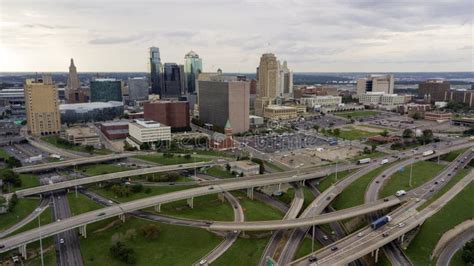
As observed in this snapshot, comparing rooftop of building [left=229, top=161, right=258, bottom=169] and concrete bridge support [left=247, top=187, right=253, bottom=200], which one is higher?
rooftop of building [left=229, top=161, right=258, bottom=169]

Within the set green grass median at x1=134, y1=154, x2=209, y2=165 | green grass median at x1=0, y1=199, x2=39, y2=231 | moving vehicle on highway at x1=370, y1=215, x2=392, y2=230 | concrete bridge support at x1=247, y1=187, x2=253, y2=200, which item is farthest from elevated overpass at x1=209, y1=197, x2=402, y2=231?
green grass median at x1=134, y1=154, x2=209, y2=165

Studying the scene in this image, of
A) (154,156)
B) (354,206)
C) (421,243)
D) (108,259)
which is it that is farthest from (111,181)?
(421,243)

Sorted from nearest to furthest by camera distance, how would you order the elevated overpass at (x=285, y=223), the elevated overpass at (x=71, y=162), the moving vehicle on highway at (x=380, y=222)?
1. the moving vehicle on highway at (x=380, y=222)
2. the elevated overpass at (x=285, y=223)
3. the elevated overpass at (x=71, y=162)

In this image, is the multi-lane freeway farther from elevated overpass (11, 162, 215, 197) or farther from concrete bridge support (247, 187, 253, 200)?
elevated overpass (11, 162, 215, 197)

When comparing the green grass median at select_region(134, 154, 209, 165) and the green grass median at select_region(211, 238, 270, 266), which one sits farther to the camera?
the green grass median at select_region(134, 154, 209, 165)

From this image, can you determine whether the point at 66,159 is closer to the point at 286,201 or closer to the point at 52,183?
the point at 52,183

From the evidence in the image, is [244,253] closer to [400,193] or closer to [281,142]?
[400,193]

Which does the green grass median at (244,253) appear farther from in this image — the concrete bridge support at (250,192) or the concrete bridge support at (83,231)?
the concrete bridge support at (83,231)

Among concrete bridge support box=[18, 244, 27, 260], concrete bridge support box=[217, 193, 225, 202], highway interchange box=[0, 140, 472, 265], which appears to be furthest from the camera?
concrete bridge support box=[217, 193, 225, 202]

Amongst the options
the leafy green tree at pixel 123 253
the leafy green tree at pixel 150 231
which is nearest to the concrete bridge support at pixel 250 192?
the leafy green tree at pixel 150 231

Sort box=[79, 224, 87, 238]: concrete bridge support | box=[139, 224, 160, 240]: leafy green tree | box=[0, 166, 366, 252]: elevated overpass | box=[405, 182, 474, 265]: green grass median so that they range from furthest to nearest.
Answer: box=[79, 224, 87, 238]: concrete bridge support, box=[139, 224, 160, 240]: leafy green tree, box=[405, 182, 474, 265]: green grass median, box=[0, 166, 366, 252]: elevated overpass

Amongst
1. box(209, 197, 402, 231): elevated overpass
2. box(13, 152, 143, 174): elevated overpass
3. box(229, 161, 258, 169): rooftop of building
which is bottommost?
box(209, 197, 402, 231): elevated overpass
